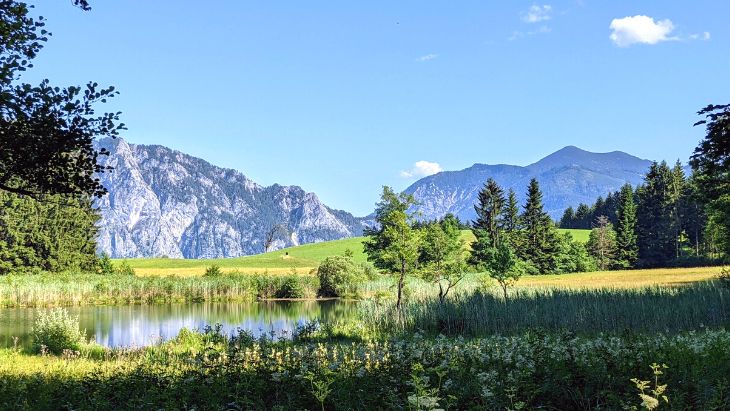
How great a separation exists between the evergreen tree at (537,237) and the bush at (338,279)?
120 feet

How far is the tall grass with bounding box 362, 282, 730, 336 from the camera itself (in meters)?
19.1

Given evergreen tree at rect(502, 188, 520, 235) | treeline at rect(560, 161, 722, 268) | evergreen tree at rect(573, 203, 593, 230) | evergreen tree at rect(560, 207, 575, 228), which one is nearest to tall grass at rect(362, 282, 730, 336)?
evergreen tree at rect(502, 188, 520, 235)

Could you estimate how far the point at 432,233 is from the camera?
32.4 meters

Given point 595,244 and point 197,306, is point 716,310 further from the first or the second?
point 595,244

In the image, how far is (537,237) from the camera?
8394cm

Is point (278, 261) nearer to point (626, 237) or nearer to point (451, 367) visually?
point (626, 237)

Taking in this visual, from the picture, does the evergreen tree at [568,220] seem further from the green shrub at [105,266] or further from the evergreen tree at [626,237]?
the green shrub at [105,266]

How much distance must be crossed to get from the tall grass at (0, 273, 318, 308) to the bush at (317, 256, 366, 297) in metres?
1.06

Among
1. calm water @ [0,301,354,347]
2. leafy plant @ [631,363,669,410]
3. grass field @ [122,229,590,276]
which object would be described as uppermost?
grass field @ [122,229,590,276]

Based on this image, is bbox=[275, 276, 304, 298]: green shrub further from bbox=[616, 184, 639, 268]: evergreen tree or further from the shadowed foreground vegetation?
bbox=[616, 184, 639, 268]: evergreen tree

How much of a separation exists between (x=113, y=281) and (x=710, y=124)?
44.3 m

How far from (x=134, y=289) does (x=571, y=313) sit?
3738cm

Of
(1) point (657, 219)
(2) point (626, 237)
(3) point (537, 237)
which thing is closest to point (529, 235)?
(3) point (537, 237)

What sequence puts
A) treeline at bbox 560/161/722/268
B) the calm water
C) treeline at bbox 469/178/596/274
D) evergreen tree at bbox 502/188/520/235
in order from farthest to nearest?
1. evergreen tree at bbox 502/188/520/235
2. treeline at bbox 560/161/722/268
3. treeline at bbox 469/178/596/274
4. the calm water
